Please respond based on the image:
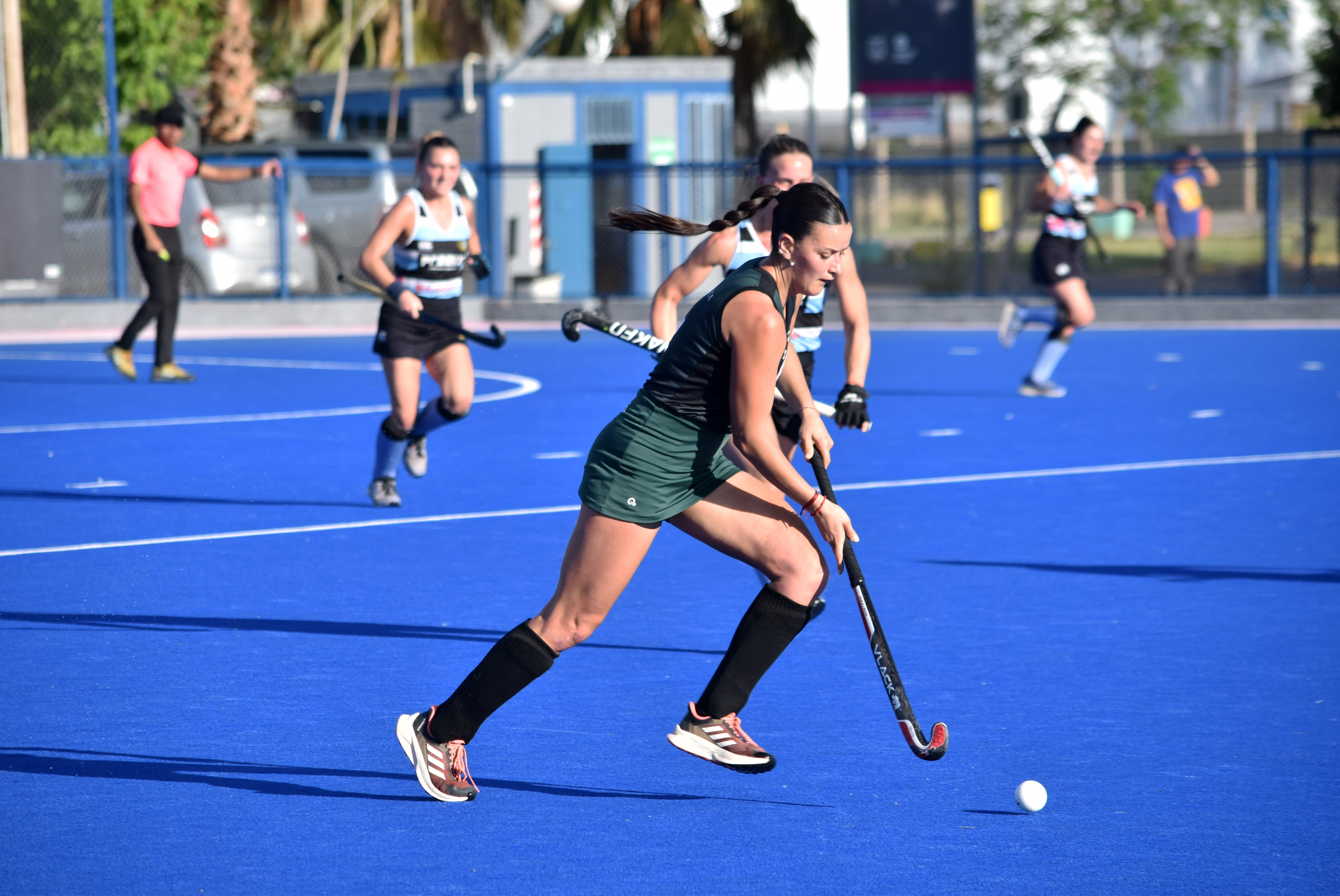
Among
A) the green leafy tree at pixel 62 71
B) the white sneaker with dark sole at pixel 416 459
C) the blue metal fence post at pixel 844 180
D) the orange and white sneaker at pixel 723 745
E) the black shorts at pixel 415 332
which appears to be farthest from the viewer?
the green leafy tree at pixel 62 71

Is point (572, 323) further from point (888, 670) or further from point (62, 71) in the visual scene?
point (62, 71)

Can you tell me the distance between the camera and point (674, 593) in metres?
A: 7.71

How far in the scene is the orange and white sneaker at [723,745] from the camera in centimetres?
503

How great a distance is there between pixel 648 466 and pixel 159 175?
11639 millimetres

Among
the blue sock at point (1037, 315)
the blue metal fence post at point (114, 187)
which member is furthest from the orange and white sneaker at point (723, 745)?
the blue metal fence post at point (114, 187)

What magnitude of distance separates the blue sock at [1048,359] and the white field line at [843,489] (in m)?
3.34

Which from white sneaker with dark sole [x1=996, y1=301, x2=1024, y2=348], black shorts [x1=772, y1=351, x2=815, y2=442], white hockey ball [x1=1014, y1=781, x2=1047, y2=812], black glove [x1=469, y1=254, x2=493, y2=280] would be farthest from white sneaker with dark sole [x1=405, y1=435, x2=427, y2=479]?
white sneaker with dark sole [x1=996, y1=301, x2=1024, y2=348]

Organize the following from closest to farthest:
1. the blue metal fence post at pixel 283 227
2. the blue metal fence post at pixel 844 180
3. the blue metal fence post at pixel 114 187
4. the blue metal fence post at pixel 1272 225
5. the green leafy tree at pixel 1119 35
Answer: the blue metal fence post at pixel 1272 225
the blue metal fence post at pixel 283 227
the blue metal fence post at pixel 114 187
the blue metal fence post at pixel 844 180
the green leafy tree at pixel 1119 35

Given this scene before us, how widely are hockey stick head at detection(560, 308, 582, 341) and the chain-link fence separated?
14.7 m

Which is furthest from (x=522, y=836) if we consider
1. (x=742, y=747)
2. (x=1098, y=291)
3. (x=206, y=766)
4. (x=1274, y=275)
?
(x=1098, y=291)

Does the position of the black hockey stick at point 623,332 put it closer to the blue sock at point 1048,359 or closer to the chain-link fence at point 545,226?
the blue sock at point 1048,359

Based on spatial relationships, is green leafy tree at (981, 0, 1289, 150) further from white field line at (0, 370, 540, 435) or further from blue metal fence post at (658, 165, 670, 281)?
white field line at (0, 370, 540, 435)

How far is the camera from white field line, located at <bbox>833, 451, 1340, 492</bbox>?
420 inches

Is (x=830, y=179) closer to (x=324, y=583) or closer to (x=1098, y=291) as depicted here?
(x=1098, y=291)
